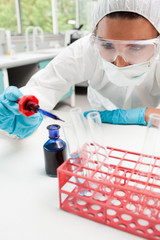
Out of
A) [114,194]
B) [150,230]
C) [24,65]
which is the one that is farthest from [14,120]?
[24,65]

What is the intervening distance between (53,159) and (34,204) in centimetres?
16

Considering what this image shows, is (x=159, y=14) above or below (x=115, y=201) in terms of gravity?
above

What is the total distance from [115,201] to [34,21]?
516cm

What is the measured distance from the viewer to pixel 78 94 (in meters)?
4.56

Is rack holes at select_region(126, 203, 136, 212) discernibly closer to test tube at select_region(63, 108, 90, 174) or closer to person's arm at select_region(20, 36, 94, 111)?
test tube at select_region(63, 108, 90, 174)

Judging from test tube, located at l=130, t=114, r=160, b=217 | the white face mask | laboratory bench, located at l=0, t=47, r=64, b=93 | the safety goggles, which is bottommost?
laboratory bench, located at l=0, t=47, r=64, b=93

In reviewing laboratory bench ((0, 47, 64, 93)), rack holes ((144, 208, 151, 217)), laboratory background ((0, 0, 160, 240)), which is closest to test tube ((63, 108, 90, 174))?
laboratory background ((0, 0, 160, 240))

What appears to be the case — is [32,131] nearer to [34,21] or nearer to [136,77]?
[136,77]

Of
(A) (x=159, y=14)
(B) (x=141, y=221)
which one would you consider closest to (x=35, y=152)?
(B) (x=141, y=221)

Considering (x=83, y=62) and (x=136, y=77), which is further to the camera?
(x=83, y=62)

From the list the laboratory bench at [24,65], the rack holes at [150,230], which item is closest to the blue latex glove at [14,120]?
the rack holes at [150,230]

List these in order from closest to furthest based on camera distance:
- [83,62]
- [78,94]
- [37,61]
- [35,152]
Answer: [35,152], [83,62], [37,61], [78,94]

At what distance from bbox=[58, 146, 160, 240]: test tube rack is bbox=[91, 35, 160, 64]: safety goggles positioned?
51 cm

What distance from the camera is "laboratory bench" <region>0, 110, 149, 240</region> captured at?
53 cm
